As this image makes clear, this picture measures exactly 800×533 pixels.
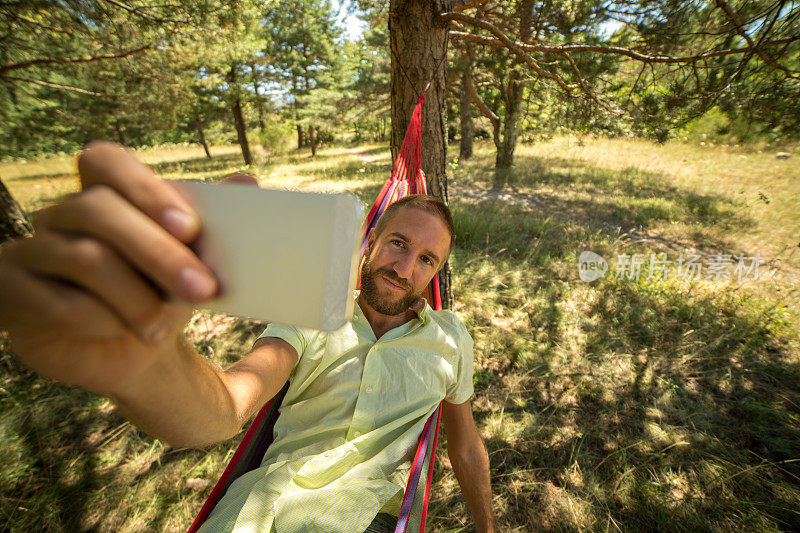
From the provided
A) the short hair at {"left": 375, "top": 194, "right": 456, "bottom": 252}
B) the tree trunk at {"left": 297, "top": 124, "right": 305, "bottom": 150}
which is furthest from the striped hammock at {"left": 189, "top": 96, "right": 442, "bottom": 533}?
the tree trunk at {"left": 297, "top": 124, "right": 305, "bottom": 150}

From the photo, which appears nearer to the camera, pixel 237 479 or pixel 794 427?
pixel 237 479

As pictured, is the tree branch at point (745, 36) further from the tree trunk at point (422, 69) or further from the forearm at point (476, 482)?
the forearm at point (476, 482)

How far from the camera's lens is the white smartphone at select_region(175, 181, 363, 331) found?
36cm

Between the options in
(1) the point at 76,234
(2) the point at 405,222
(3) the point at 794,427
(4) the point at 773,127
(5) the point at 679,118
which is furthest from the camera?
(5) the point at 679,118

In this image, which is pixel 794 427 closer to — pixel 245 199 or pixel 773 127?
pixel 773 127

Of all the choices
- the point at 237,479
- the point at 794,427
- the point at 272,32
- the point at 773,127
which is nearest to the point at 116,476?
the point at 237,479

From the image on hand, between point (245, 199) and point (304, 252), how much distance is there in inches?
3.7

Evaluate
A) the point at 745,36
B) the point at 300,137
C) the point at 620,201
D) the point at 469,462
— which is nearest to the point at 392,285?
the point at 469,462

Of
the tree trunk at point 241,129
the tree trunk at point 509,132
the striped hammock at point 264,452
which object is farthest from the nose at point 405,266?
the tree trunk at point 241,129

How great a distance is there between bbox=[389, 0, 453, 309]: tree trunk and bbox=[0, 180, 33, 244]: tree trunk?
330 centimetres

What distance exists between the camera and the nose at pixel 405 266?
125 cm

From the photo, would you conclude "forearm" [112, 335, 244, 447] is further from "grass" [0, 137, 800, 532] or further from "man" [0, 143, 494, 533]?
"grass" [0, 137, 800, 532]

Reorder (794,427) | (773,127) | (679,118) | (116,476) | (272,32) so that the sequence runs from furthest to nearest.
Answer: (272,32), (679,118), (773,127), (794,427), (116,476)

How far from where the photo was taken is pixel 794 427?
→ 6.24 feet
